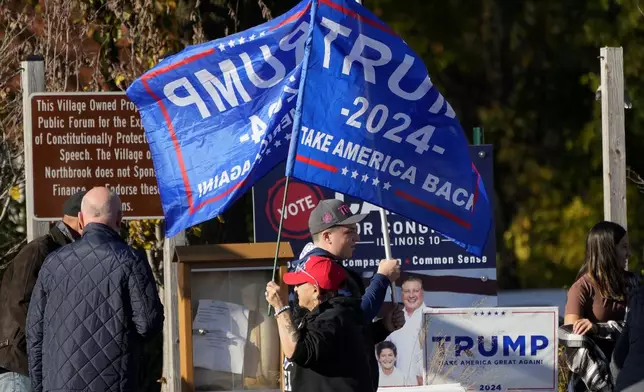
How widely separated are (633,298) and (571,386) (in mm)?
1955

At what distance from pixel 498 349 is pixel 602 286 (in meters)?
1.11

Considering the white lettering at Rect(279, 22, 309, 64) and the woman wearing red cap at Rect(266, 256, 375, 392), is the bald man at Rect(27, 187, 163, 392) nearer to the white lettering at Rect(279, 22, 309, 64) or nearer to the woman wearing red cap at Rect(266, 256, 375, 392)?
the woman wearing red cap at Rect(266, 256, 375, 392)

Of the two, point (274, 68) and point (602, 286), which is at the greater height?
point (274, 68)

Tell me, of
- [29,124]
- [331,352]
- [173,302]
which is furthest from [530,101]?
[331,352]

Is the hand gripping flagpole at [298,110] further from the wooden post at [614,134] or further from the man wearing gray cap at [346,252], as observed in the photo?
the wooden post at [614,134]

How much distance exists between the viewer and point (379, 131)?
7566 mm

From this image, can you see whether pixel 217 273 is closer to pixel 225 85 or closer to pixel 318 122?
pixel 225 85

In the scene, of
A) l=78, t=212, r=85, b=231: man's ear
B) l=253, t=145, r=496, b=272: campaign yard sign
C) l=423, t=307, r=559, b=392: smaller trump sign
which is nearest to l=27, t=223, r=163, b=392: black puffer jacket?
l=78, t=212, r=85, b=231: man's ear

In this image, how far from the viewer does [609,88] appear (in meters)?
10.2

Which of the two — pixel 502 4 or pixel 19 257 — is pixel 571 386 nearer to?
pixel 19 257

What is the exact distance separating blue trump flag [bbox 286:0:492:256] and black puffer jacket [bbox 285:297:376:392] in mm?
1036

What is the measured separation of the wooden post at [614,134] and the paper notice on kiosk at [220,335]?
301cm

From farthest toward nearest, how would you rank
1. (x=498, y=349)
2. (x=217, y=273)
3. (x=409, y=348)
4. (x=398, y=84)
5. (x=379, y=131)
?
1. (x=409, y=348)
2. (x=498, y=349)
3. (x=217, y=273)
4. (x=398, y=84)
5. (x=379, y=131)

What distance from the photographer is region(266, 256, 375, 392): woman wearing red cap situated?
646 centimetres
